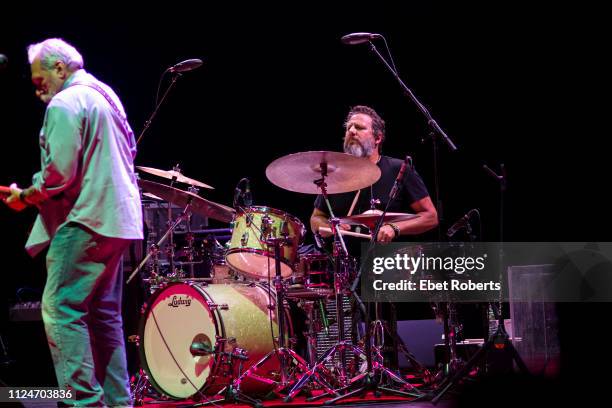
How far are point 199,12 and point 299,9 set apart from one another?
108 cm

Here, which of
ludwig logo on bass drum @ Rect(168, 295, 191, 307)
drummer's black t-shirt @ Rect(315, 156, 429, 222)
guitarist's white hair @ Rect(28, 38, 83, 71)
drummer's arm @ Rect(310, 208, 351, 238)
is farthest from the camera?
drummer's black t-shirt @ Rect(315, 156, 429, 222)

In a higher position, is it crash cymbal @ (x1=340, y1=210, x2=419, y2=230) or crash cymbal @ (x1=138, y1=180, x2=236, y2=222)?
crash cymbal @ (x1=138, y1=180, x2=236, y2=222)

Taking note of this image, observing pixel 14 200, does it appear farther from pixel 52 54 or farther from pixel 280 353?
pixel 280 353

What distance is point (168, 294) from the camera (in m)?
5.20

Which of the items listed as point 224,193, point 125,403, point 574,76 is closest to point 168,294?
point 125,403

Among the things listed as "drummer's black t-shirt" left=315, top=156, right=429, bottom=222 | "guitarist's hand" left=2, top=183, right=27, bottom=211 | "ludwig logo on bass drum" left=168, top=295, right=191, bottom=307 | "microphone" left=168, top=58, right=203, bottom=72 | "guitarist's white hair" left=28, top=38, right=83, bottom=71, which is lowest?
"ludwig logo on bass drum" left=168, top=295, right=191, bottom=307

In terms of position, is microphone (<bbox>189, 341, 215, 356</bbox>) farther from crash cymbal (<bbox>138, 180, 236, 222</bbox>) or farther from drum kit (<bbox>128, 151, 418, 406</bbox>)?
crash cymbal (<bbox>138, 180, 236, 222</bbox>)

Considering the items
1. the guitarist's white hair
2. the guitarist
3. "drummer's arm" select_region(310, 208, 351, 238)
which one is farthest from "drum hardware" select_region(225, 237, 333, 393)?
the guitarist's white hair

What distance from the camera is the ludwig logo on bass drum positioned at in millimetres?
5115

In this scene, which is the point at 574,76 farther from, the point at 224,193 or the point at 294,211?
the point at 224,193

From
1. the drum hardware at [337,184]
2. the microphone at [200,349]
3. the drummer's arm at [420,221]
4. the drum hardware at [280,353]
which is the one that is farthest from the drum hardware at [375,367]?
the microphone at [200,349]

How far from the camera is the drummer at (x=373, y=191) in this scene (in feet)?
17.4

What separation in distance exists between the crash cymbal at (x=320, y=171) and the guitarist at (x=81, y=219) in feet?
4.45

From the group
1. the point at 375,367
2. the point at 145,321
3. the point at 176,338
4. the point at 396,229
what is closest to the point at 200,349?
the point at 176,338
